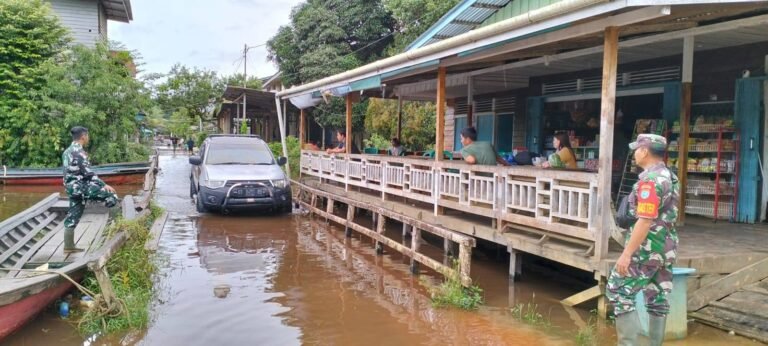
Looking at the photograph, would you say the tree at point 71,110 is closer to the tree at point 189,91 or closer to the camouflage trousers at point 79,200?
the camouflage trousers at point 79,200

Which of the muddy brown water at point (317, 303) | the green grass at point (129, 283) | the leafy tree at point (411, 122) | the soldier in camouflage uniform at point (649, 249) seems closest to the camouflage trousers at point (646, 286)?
the soldier in camouflage uniform at point (649, 249)

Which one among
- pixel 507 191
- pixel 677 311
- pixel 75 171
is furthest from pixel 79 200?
pixel 677 311

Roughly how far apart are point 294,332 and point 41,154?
57.4 feet

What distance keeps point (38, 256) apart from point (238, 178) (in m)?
4.96

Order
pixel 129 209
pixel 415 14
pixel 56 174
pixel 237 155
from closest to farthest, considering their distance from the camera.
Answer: pixel 129 209 < pixel 237 155 < pixel 56 174 < pixel 415 14

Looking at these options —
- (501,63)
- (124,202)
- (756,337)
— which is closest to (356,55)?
(501,63)

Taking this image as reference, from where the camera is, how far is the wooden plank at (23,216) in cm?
720

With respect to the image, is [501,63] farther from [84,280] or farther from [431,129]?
[431,129]

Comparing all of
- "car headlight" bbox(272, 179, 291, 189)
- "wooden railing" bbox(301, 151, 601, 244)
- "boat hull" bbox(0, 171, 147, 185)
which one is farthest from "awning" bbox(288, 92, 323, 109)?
"boat hull" bbox(0, 171, 147, 185)

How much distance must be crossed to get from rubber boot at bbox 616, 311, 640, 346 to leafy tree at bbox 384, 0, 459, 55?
59.3ft

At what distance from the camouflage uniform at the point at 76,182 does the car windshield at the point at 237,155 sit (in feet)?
16.5

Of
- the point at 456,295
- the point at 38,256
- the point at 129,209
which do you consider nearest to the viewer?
the point at 456,295

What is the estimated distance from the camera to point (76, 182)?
22.6ft

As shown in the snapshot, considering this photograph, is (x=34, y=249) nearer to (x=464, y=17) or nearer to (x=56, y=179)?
(x=464, y=17)
